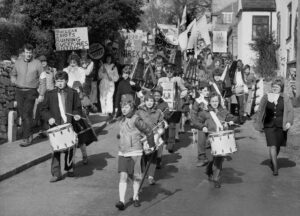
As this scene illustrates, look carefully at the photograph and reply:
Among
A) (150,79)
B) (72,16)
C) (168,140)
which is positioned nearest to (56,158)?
(168,140)

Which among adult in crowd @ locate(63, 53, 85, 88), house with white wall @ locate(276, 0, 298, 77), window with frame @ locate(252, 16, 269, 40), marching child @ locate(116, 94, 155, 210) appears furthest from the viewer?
window with frame @ locate(252, 16, 269, 40)

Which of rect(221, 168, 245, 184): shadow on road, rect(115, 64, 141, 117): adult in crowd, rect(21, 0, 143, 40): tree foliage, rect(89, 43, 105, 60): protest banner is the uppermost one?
rect(21, 0, 143, 40): tree foliage

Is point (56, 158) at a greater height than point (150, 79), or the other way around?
point (150, 79)

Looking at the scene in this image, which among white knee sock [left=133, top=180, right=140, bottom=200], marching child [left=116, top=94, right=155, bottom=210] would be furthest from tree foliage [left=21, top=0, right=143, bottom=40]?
white knee sock [left=133, top=180, right=140, bottom=200]

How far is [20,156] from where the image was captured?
10.5 meters

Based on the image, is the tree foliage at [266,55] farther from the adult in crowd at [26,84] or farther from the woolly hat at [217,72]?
the adult in crowd at [26,84]

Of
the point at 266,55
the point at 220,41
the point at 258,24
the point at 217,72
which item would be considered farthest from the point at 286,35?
the point at 220,41

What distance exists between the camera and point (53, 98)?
901 centimetres

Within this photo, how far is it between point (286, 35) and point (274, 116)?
2629cm

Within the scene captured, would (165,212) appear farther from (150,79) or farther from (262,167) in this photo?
(150,79)

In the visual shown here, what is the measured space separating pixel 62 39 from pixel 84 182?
8.56 m

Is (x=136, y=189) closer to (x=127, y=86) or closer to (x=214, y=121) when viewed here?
(x=214, y=121)

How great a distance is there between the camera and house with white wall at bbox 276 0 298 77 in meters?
31.0

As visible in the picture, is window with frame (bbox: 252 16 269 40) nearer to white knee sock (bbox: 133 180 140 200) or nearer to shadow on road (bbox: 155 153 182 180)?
shadow on road (bbox: 155 153 182 180)
